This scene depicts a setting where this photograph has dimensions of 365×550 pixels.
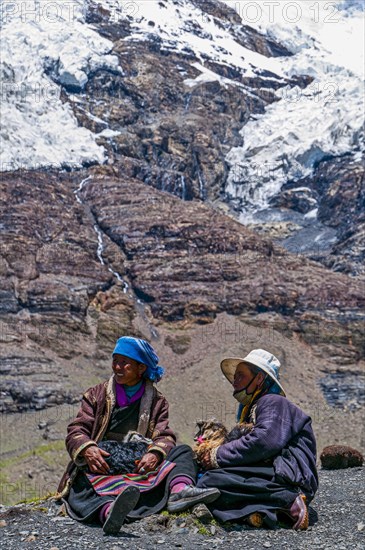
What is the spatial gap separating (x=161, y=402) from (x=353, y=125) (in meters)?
183

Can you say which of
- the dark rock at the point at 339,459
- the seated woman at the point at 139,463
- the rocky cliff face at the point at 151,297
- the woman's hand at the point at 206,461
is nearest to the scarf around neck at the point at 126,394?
the seated woman at the point at 139,463

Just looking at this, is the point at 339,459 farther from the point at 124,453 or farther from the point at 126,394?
the point at 124,453

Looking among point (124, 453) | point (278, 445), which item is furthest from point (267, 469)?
point (124, 453)

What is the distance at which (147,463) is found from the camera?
336 inches

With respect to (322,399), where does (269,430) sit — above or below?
above

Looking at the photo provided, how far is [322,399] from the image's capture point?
300 ft

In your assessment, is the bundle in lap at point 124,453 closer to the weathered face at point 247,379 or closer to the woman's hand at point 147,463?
the woman's hand at point 147,463

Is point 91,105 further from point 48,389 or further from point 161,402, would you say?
point 161,402

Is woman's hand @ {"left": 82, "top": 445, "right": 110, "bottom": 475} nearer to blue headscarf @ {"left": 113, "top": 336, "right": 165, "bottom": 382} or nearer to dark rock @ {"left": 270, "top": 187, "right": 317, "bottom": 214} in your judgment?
blue headscarf @ {"left": 113, "top": 336, "right": 165, "bottom": 382}

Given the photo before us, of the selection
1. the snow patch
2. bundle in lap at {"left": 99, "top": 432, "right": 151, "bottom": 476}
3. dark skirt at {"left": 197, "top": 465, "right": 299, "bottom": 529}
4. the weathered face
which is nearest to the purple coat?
dark skirt at {"left": 197, "top": 465, "right": 299, "bottom": 529}

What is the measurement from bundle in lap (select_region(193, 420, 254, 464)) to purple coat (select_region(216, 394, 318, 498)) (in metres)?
0.20

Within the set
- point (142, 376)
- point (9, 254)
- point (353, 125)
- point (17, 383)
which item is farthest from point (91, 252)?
point (142, 376)

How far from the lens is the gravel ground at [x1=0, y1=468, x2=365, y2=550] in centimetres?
768

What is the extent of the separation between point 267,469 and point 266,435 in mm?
439
